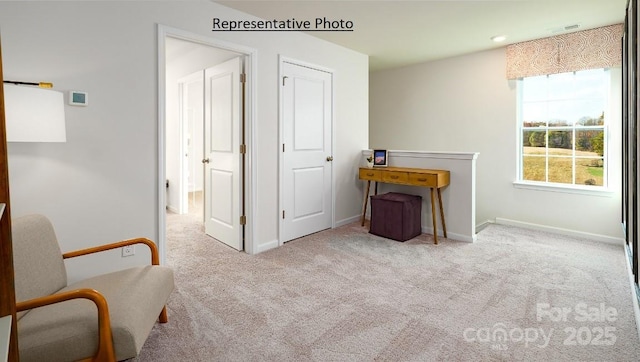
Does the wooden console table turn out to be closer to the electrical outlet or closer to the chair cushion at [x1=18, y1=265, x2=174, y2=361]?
the electrical outlet

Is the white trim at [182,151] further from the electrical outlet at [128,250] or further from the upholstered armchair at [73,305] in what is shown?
the upholstered armchair at [73,305]

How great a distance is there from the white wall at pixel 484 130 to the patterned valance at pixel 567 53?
20 centimetres

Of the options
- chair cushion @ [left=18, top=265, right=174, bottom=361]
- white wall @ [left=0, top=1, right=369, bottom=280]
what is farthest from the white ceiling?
chair cushion @ [left=18, top=265, right=174, bottom=361]

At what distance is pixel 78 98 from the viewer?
7.80 ft

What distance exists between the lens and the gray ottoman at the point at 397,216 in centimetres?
394

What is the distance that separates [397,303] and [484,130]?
11.2 feet

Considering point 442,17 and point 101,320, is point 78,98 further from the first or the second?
point 442,17

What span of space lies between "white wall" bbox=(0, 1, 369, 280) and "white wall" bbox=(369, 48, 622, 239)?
3464 mm

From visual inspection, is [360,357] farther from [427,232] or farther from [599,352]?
[427,232]

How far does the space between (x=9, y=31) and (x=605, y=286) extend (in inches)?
178

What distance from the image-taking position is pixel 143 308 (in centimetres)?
165

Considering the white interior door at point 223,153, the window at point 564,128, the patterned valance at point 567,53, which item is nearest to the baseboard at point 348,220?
the white interior door at point 223,153

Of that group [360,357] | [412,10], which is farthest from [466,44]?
[360,357]

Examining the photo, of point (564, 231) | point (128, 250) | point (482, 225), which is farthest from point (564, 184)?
point (128, 250)
